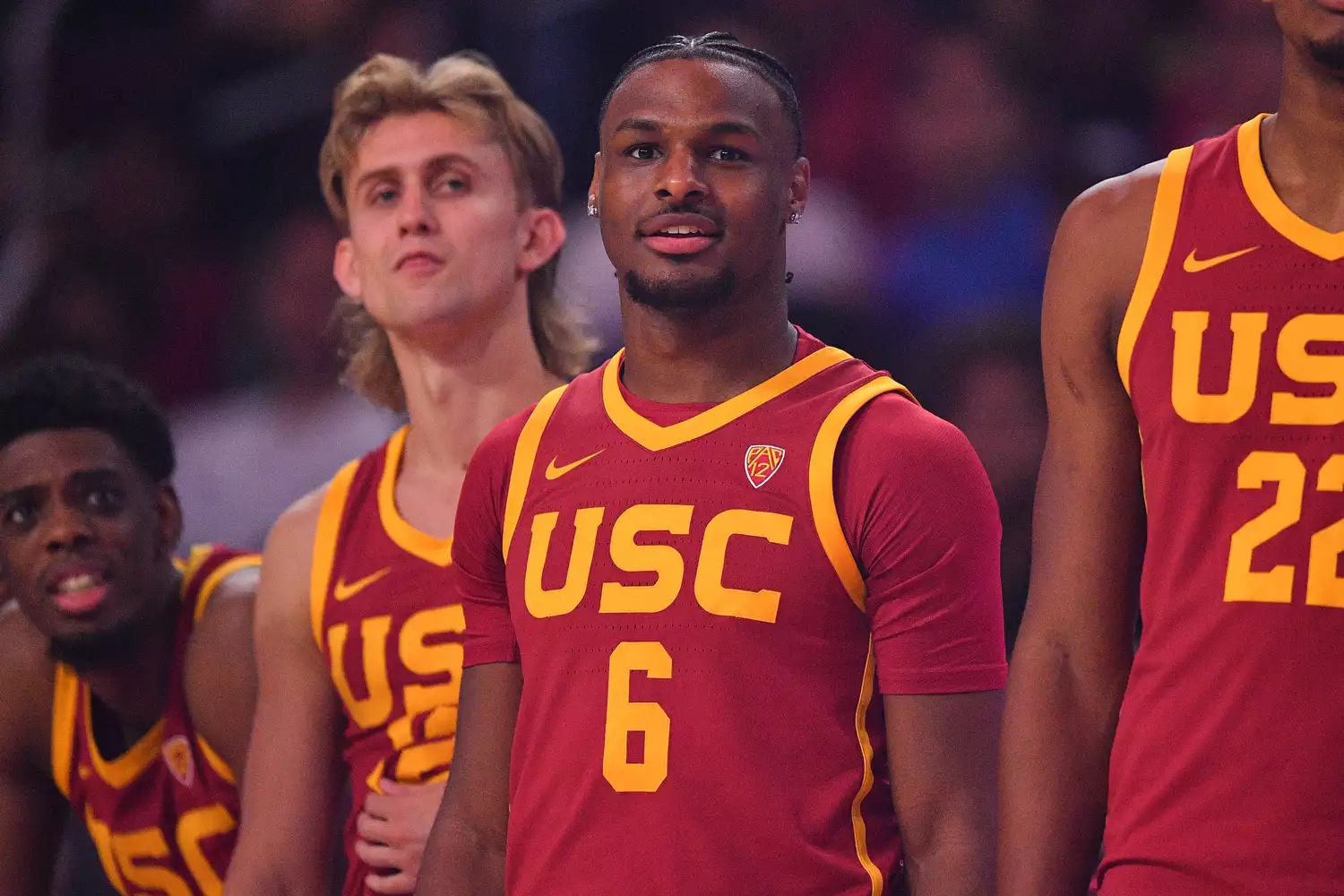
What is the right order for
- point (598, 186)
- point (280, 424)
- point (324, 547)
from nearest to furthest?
point (598, 186)
point (324, 547)
point (280, 424)

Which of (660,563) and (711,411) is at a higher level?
(711,411)

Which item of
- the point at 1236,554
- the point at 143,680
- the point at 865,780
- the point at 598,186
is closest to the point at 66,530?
the point at 143,680

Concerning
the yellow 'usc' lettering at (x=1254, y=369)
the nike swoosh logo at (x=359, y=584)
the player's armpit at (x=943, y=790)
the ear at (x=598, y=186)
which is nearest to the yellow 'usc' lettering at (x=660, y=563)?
the player's armpit at (x=943, y=790)

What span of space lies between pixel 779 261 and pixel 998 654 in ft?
2.14

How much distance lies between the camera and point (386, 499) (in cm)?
361

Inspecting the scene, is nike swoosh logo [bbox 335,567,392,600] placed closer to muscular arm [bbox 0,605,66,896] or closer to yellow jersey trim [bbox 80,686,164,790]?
yellow jersey trim [bbox 80,686,164,790]

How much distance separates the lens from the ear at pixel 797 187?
2.82 m

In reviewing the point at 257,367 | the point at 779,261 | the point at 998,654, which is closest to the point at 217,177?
the point at 257,367

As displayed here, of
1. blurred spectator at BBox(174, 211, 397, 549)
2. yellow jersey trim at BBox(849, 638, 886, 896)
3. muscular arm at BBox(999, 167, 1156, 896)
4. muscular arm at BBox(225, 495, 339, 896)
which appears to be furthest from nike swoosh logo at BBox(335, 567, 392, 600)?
blurred spectator at BBox(174, 211, 397, 549)

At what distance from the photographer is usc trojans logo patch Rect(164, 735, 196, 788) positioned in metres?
3.93

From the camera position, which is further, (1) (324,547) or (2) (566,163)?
(2) (566,163)

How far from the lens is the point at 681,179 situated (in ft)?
8.72

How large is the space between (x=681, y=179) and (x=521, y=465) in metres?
0.48

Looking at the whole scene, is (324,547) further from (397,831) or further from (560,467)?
(560,467)
